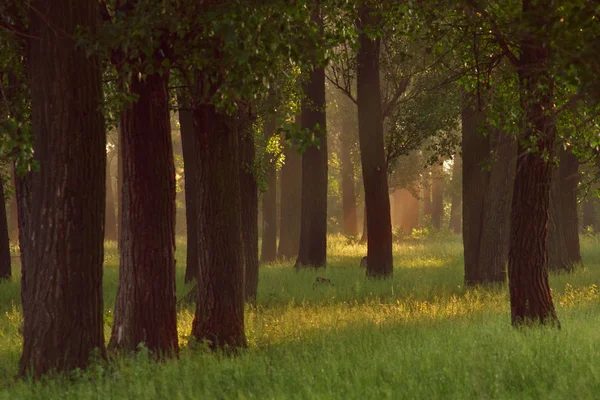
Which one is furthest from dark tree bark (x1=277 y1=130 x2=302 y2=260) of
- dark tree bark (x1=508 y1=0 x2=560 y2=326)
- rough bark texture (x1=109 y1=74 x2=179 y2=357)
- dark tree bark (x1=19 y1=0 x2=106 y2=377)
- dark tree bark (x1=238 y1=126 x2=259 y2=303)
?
dark tree bark (x1=19 y1=0 x2=106 y2=377)

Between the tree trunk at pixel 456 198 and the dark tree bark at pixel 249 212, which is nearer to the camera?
the dark tree bark at pixel 249 212

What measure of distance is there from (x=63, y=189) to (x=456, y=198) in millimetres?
54487

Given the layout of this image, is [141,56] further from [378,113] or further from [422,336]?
[378,113]

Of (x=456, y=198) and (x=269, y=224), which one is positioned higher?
(x=456, y=198)

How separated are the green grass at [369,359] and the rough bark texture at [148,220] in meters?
0.69

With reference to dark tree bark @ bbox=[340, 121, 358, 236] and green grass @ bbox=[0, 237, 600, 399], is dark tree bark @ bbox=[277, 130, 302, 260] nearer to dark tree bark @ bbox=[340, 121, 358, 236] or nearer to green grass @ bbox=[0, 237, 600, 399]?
dark tree bark @ bbox=[340, 121, 358, 236]

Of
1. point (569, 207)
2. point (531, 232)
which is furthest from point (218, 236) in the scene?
point (569, 207)

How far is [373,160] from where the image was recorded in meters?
23.7

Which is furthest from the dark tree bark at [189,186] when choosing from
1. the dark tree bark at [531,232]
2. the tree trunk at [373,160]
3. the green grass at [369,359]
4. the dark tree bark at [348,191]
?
the dark tree bark at [348,191]

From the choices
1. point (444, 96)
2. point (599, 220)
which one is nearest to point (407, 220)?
point (599, 220)

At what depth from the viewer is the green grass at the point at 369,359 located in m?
8.59

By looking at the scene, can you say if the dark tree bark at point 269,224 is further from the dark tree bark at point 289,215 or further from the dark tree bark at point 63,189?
the dark tree bark at point 63,189

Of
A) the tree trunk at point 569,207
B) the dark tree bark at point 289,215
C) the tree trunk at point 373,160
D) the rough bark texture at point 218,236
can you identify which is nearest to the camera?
the rough bark texture at point 218,236

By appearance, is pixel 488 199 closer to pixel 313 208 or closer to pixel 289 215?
pixel 313 208
